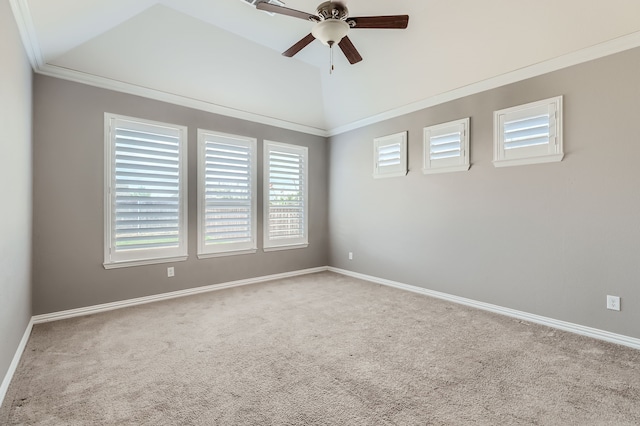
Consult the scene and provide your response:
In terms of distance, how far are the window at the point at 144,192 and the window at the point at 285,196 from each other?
4.41ft

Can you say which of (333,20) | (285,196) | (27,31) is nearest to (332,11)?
(333,20)

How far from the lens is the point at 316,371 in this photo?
7.29 feet

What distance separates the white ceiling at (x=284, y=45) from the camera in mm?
2672

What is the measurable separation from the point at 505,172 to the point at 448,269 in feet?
4.59

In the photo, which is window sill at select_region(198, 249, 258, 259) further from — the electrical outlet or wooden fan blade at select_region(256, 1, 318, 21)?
the electrical outlet

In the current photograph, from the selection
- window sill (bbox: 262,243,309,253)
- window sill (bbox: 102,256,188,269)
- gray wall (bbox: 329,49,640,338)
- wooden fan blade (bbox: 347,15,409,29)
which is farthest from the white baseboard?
wooden fan blade (bbox: 347,15,409,29)

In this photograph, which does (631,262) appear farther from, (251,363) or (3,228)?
(3,228)

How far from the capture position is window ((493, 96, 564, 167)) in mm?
3020

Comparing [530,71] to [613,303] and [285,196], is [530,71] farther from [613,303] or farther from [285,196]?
[285,196]

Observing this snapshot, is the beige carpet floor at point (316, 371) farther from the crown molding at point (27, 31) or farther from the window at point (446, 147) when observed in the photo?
the crown molding at point (27, 31)

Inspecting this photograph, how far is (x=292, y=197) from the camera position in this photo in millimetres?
5305

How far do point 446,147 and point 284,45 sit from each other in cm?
252

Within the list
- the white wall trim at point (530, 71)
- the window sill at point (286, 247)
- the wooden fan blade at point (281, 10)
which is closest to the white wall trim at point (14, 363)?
the window sill at point (286, 247)

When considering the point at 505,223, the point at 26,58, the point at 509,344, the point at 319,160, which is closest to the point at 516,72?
the point at 505,223
